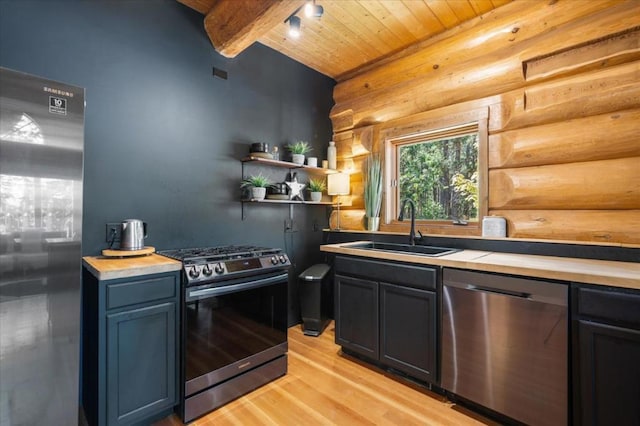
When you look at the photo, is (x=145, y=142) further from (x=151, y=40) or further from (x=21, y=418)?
(x=21, y=418)

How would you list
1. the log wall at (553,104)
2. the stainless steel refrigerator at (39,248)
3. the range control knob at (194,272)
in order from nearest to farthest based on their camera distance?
the stainless steel refrigerator at (39,248)
the range control knob at (194,272)
the log wall at (553,104)

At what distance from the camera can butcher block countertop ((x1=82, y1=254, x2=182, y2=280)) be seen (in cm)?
163

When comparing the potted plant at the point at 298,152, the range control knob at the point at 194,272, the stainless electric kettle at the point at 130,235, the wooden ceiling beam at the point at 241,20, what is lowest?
the range control knob at the point at 194,272

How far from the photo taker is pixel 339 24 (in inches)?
108

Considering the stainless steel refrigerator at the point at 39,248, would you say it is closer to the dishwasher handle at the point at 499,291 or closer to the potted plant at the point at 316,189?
the potted plant at the point at 316,189

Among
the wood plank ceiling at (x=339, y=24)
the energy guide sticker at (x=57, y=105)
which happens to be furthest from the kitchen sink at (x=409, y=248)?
the energy guide sticker at (x=57, y=105)

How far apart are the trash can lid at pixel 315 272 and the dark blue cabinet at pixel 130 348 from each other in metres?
1.53

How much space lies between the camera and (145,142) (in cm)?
231

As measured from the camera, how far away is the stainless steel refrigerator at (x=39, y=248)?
1380 mm

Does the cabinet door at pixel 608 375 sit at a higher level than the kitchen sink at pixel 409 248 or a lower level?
lower

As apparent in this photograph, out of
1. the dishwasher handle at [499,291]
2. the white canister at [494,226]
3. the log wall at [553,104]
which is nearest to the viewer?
the dishwasher handle at [499,291]

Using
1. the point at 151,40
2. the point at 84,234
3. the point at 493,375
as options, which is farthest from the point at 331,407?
the point at 151,40

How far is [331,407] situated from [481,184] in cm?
213

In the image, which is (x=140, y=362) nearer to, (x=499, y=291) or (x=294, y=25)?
(x=499, y=291)
